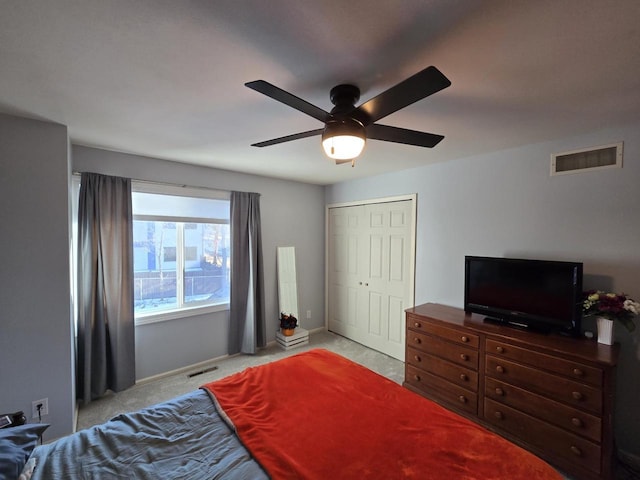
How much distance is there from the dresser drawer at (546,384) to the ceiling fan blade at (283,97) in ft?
7.41

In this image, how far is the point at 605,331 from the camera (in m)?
1.95

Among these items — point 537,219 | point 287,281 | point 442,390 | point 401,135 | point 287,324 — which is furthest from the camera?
point 287,281

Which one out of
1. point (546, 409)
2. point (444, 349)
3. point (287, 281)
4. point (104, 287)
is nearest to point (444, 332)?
point (444, 349)

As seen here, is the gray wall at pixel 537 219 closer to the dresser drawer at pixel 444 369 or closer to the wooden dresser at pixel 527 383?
the wooden dresser at pixel 527 383

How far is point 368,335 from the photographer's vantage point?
158 inches

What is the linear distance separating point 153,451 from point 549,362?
8.09ft

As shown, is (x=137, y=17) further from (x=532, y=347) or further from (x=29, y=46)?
(x=532, y=347)

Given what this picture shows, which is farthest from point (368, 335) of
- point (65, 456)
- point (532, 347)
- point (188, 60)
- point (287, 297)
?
point (188, 60)

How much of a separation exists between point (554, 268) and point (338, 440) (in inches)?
81.6

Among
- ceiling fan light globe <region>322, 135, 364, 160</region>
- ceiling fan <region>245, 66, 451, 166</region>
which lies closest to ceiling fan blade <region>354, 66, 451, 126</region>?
ceiling fan <region>245, 66, 451, 166</region>

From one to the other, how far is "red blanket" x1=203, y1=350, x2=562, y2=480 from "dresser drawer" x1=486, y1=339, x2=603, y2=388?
981 mm

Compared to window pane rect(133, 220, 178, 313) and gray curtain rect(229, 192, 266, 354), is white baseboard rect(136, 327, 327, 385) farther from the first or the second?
window pane rect(133, 220, 178, 313)

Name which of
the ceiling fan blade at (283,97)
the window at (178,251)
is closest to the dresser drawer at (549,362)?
the ceiling fan blade at (283,97)

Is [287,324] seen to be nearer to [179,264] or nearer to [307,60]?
[179,264]
